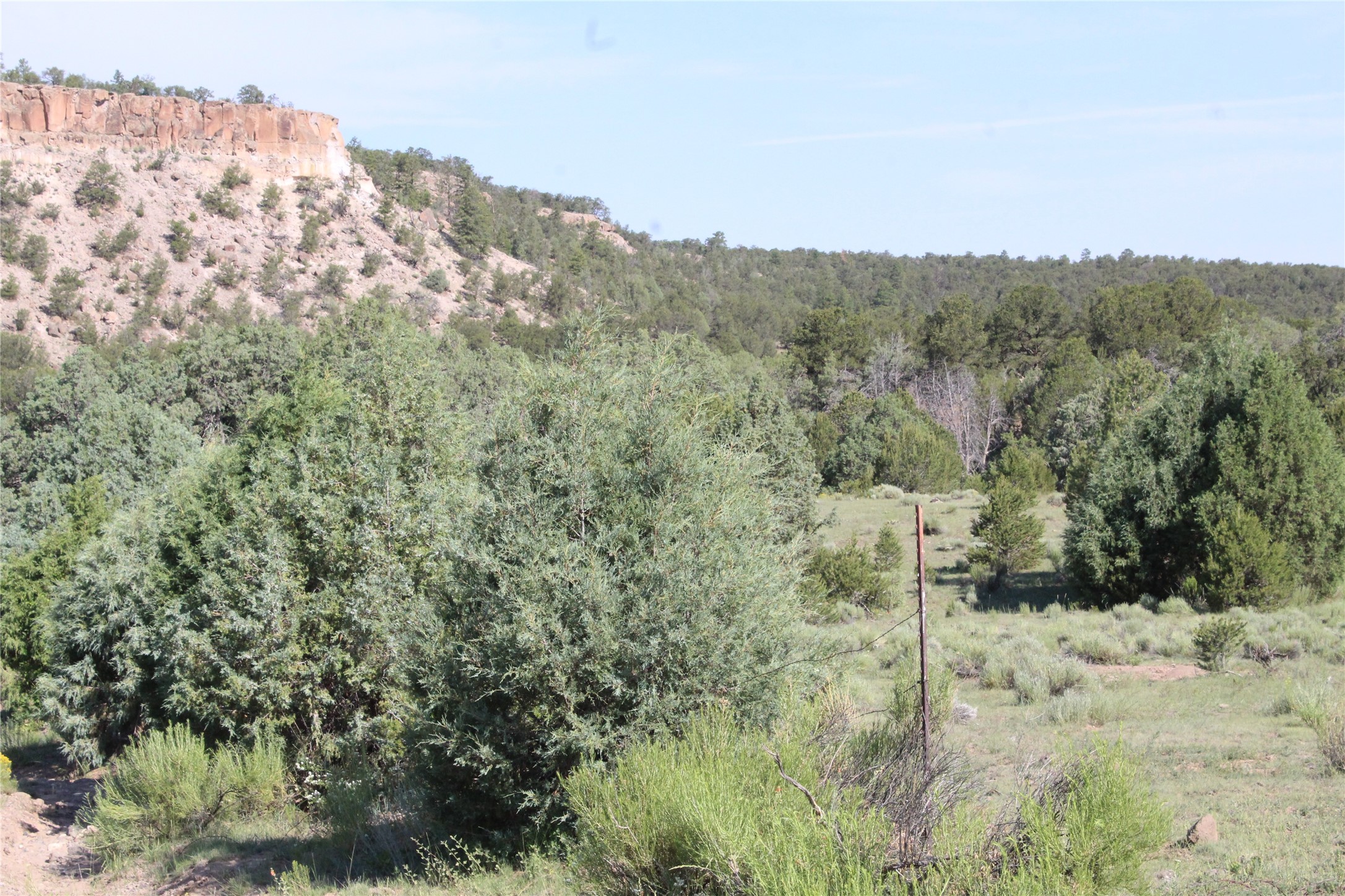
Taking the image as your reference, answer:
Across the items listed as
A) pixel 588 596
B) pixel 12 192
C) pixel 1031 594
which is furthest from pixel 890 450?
pixel 12 192

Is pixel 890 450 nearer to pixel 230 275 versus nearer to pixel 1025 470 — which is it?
pixel 1025 470

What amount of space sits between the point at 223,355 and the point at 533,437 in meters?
43.9

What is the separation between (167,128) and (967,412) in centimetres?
7015

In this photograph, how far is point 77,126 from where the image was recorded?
8044cm

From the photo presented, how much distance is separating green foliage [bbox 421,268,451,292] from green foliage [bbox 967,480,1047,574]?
63147mm

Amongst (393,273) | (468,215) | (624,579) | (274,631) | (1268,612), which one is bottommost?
(1268,612)

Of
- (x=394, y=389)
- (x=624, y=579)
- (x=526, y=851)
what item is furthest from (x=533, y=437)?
(x=394, y=389)

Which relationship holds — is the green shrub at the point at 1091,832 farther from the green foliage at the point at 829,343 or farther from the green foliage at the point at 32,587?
the green foliage at the point at 829,343

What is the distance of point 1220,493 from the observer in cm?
1836

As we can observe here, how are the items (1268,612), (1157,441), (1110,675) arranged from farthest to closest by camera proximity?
(1157,441), (1268,612), (1110,675)

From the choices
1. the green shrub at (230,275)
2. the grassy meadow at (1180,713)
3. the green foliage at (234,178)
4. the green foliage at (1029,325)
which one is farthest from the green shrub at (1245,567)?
the green foliage at (234,178)

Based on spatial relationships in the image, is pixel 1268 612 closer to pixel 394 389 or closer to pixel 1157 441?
pixel 1157 441

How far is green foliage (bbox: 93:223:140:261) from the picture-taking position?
69062 millimetres

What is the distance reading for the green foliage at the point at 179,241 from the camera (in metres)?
72.1
